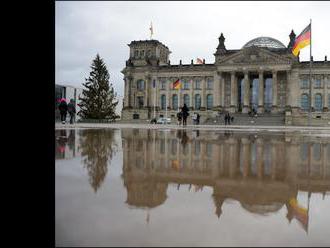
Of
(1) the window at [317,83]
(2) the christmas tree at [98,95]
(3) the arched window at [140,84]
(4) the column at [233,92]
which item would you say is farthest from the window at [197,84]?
(1) the window at [317,83]

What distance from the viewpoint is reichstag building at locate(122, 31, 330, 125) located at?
63.9 metres

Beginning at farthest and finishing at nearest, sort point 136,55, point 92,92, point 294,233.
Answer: point 136,55 → point 92,92 → point 294,233

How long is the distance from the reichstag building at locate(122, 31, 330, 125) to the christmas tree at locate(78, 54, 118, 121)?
260 inches

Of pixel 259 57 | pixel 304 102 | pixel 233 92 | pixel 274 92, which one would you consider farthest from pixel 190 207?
pixel 304 102

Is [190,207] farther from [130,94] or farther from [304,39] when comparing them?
[130,94]

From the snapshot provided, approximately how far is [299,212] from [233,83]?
65.6 m

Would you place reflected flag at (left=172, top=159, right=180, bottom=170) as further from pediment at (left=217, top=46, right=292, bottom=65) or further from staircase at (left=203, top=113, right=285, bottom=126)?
pediment at (left=217, top=46, right=292, bottom=65)

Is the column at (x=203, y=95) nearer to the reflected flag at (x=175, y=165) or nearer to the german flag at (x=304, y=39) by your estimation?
the german flag at (x=304, y=39)

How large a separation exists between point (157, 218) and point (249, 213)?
0.60m

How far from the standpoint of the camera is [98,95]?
2692 inches
